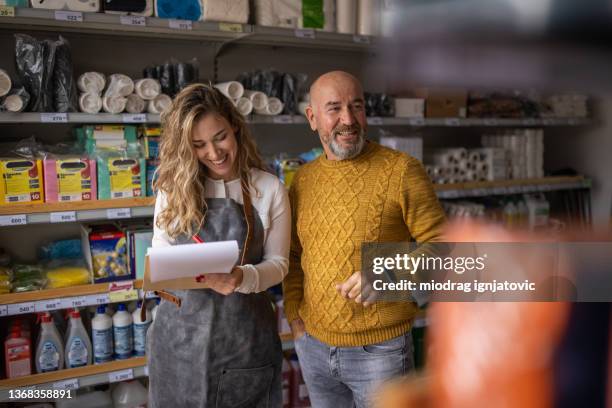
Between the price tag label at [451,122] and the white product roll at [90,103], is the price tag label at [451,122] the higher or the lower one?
the lower one

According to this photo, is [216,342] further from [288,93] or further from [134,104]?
[288,93]

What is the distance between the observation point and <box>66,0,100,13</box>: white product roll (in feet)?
7.62

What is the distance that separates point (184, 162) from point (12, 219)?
121cm

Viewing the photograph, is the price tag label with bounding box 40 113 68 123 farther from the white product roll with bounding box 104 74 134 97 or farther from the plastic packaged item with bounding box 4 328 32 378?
the plastic packaged item with bounding box 4 328 32 378

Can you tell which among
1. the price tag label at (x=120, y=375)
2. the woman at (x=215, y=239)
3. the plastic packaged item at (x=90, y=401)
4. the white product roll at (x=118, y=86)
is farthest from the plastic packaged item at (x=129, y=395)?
the white product roll at (x=118, y=86)

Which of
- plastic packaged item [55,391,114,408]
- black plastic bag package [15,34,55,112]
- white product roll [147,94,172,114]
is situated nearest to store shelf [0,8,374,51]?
black plastic bag package [15,34,55,112]

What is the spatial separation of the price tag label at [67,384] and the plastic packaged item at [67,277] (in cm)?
45

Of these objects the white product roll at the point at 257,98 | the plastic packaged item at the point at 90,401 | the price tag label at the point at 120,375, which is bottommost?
the plastic packaged item at the point at 90,401

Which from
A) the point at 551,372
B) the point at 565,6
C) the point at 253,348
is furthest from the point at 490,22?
the point at 253,348

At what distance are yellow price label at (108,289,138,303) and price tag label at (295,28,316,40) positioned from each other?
1.53 metres

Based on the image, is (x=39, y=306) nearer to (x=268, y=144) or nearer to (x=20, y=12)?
(x=20, y=12)

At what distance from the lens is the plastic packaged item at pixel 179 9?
8.26ft

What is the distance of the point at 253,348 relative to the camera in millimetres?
1711

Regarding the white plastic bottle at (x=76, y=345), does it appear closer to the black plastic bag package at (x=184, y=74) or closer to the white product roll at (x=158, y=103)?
the white product roll at (x=158, y=103)
